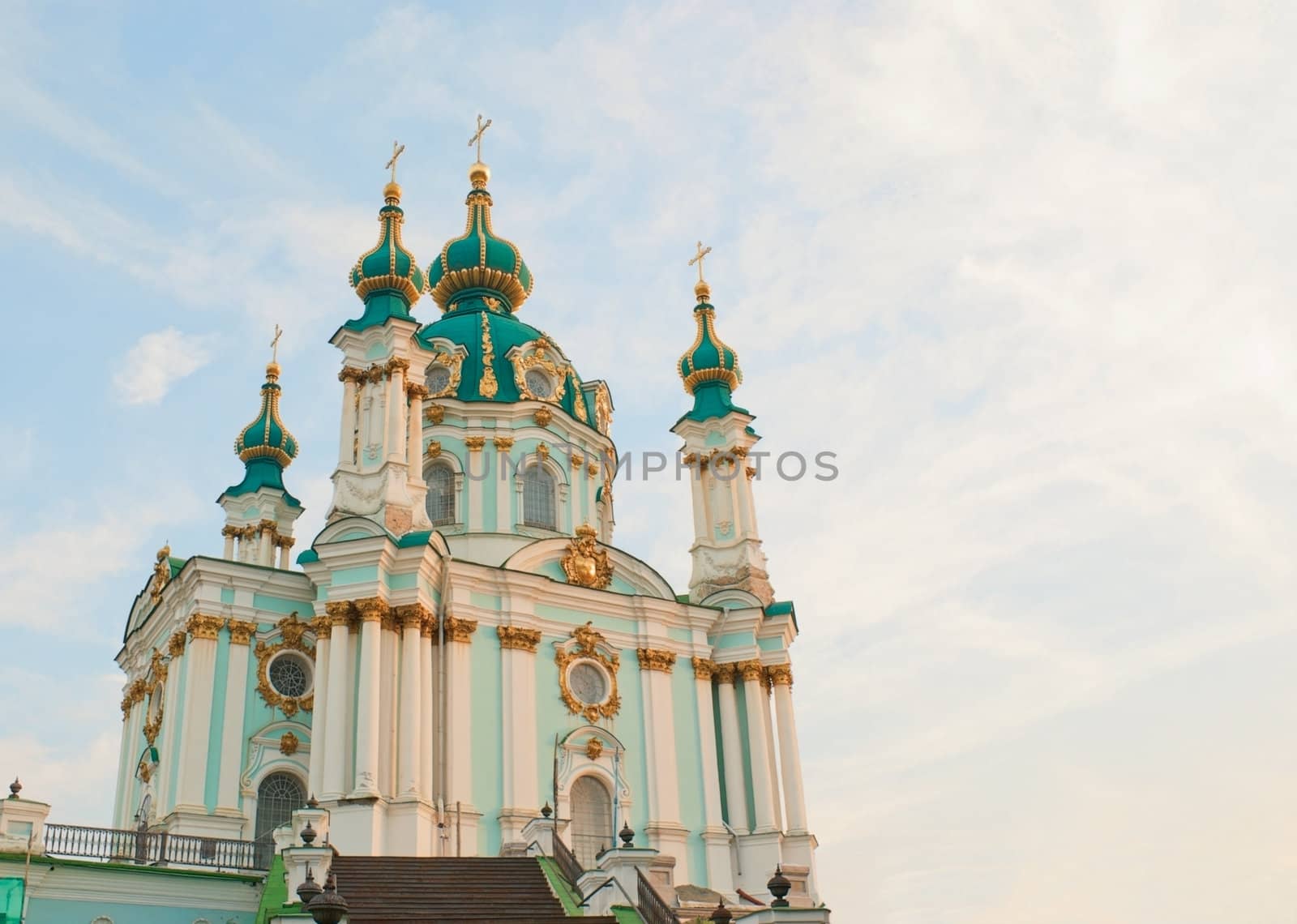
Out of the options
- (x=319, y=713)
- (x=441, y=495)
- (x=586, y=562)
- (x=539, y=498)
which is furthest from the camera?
(x=539, y=498)

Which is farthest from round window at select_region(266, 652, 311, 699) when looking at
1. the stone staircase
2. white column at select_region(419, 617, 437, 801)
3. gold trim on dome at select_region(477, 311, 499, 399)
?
gold trim on dome at select_region(477, 311, 499, 399)

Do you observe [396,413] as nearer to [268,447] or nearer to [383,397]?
[383,397]

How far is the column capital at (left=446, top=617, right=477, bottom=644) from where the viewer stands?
25.4 metres

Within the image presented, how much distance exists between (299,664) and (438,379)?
324 inches

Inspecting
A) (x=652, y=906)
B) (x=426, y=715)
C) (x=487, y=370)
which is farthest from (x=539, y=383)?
(x=652, y=906)

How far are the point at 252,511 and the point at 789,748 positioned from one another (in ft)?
49.1

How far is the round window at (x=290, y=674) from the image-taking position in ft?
82.6

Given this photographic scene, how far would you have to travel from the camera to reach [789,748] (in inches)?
1157

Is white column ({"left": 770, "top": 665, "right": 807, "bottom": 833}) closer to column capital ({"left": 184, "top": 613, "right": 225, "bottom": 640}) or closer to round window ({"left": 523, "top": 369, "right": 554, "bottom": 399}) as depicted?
round window ({"left": 523, "top": 369, "right": 554, "bottom": 399})

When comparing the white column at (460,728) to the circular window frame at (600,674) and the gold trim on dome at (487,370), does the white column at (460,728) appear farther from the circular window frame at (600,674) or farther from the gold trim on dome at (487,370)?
the gold trim on dome at (487,370)

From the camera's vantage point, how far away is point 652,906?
1481cm

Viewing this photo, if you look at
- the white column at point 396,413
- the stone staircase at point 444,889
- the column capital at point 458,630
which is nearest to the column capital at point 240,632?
the column capital at point 458,630

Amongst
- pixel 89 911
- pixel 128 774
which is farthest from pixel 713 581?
pixel 89 911

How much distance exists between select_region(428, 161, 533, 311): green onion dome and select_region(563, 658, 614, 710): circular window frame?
453 inches
